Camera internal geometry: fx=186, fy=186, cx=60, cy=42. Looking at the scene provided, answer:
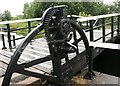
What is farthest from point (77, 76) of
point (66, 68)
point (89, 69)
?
point (66, 68)

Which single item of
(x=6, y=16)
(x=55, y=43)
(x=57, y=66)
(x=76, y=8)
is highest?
(x=76, y=8)

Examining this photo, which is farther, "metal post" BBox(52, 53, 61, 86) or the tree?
the tree

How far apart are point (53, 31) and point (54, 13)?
0.22 metres

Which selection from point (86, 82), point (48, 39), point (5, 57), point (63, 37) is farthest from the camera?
point (5, 57)

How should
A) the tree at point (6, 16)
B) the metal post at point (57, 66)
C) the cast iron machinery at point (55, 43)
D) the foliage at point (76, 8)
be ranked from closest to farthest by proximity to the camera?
1. the cast iron machinery at point (55, 43)
2. the metal post at point (57, 66)
3. the foliage at point (76, 8)
4. the tree at point (6, 16)

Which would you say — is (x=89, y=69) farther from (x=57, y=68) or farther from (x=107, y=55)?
(x=107, y=55)

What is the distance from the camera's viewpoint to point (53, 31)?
228 cm

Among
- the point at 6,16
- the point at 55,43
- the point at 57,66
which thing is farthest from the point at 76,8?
the point at 55,43

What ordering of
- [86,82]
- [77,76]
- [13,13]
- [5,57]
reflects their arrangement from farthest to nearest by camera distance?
[13,13] → [5,57] → [77,76] → [86,82]

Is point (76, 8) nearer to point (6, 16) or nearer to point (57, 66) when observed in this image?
point (6, 16)

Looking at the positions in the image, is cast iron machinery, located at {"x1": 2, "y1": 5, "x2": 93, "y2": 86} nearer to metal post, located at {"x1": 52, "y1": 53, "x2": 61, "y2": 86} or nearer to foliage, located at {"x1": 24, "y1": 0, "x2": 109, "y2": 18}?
metal post, located at {"x1": 52, "y1": 53, "x2": 61, "y2": 86}

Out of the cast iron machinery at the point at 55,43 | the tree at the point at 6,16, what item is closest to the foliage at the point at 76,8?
the tree at the point at 6,16

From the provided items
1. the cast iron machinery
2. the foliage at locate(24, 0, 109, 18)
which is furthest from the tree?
the cast iron machinery

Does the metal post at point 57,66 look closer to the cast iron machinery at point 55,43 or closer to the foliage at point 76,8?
the cast iron machinery at point 55,43
